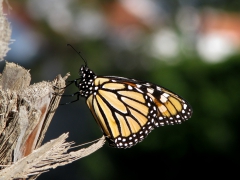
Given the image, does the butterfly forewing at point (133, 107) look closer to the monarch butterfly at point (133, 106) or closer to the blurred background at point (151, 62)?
the monarch butterfly at point (133, 106)

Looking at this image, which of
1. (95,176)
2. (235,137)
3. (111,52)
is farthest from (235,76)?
(111,52)

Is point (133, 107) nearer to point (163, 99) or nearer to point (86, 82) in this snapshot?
point (163, 99)

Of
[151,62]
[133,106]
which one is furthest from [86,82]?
[151,62]

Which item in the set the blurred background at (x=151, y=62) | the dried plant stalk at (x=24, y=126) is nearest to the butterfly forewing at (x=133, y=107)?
the blurred background at (x=151, y=62)

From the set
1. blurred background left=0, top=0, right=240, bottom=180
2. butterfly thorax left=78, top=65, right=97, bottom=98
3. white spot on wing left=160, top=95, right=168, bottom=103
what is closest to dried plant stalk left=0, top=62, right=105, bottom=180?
blurred background left=0, top=0, right=240, bottom=180

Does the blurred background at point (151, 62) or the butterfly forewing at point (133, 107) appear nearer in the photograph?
the butterfly forewing at point (133, 107)

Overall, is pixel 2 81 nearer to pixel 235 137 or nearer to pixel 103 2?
pixel 235 137

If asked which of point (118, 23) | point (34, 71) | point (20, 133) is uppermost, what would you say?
point (118, 23)
